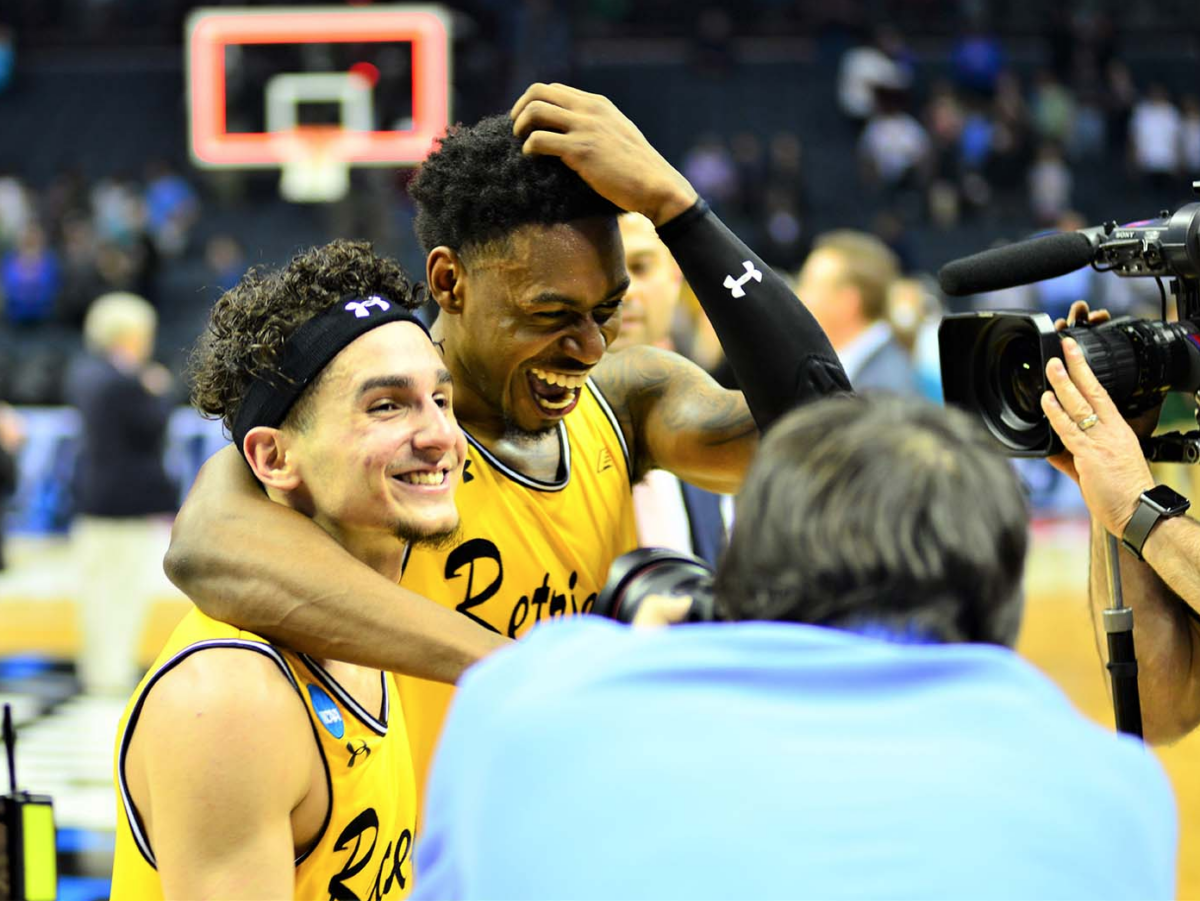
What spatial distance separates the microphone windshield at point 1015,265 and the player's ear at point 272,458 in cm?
113

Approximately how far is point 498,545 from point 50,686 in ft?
19.7

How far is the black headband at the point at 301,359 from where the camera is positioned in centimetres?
202

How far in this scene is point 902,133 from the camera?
688 inches

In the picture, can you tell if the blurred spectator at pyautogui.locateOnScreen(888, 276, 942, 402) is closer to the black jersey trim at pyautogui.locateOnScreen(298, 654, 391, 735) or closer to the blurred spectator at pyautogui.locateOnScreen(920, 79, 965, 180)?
the blurred spectator at pyautogui.locateOnScreen(920, 79, 965, 180)

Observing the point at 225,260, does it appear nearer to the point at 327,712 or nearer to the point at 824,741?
the point at 327,712

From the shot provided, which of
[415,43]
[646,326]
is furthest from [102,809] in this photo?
[415,43]

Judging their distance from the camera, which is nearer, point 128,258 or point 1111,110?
point 128,258

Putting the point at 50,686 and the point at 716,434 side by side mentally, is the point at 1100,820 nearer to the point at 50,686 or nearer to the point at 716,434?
the point at 716,434

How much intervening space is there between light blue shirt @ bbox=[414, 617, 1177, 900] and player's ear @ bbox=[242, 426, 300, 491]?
942 mm

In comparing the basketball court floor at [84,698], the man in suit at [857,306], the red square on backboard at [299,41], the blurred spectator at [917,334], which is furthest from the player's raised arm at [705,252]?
the red square on backboard at [299,41]

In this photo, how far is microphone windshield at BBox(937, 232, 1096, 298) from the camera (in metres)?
2.44

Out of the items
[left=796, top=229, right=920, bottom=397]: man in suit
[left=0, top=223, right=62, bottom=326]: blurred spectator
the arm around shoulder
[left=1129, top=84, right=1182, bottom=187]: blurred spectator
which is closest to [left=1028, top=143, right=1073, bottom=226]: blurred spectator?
[left=1129, top=84, right=1182, bottom=187]: blurred spectator

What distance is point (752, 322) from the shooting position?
2.20m

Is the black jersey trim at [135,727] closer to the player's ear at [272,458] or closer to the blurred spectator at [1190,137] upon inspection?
the player's ear at [272,458]
